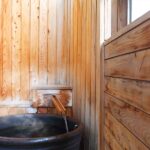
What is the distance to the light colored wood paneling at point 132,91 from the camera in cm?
78

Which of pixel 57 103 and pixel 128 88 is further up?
pixel 128 88

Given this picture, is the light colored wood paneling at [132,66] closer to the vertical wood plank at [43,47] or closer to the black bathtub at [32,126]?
the black bathtub at [32,126]

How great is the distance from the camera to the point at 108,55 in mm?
1400

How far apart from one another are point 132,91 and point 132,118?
4.1 inches

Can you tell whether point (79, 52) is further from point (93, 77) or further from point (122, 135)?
point (122, 135)

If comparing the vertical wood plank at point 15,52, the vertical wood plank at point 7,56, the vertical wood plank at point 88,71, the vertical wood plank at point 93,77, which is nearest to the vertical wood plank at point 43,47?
the vertical wood plank at point 15,52

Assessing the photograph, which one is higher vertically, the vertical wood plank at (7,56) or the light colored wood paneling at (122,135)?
the vertical wood plank at (7,56)

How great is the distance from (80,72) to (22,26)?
0.93 m

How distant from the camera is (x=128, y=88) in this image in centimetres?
99

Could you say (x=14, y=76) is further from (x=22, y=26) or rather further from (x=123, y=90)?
(x=123, y=90)

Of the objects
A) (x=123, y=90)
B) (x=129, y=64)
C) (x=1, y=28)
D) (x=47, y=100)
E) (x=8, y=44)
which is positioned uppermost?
(x=1, y=28)

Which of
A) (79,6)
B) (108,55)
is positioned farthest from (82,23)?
(108,55)

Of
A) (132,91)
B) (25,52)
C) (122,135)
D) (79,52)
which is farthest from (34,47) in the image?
(132,91)

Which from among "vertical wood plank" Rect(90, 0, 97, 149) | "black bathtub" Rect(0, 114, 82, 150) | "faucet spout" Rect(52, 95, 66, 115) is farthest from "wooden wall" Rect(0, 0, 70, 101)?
"vertical wood plank" Rect(90, 0, 97, 149)
